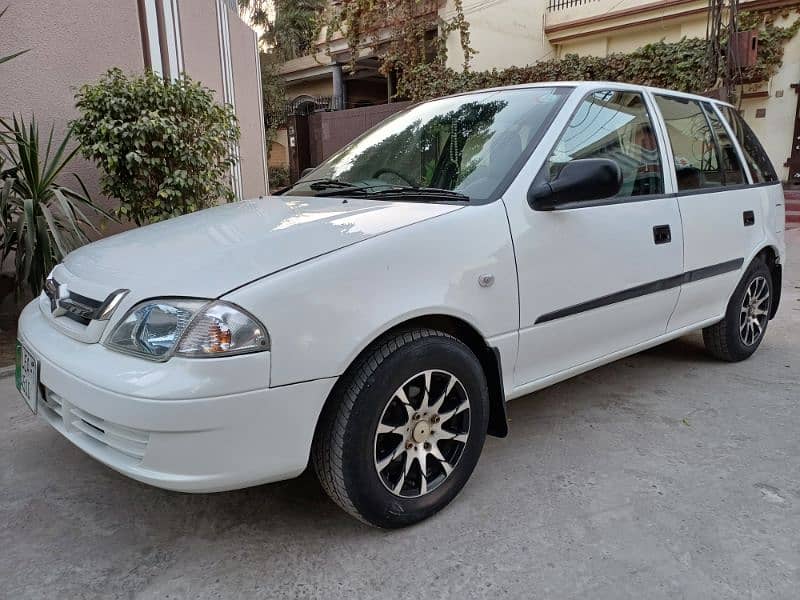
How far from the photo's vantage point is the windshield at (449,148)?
2572 mm

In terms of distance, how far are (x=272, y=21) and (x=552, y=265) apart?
2436 cm

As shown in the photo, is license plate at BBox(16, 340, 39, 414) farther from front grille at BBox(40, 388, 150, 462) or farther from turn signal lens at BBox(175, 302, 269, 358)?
turn signal lens at BBox(175, 302, 269, 358)

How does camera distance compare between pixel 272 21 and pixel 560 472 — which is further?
pixel 272 21

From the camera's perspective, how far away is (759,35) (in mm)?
11945

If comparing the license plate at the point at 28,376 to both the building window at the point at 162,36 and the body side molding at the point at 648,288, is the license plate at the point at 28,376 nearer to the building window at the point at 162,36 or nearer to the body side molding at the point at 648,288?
the body side molding at the point at 648,288

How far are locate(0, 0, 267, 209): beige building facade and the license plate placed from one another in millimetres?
3414

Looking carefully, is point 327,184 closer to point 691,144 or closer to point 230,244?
point 230,244

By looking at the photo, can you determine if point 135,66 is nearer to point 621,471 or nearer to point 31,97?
point 31,97

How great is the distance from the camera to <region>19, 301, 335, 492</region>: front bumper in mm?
1737

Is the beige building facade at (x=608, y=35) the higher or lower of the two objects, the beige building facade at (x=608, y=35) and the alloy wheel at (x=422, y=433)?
the higher

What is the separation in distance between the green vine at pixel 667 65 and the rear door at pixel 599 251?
9168 mm

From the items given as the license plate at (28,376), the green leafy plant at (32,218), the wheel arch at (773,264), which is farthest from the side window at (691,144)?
the green leafy plant at (32,218)

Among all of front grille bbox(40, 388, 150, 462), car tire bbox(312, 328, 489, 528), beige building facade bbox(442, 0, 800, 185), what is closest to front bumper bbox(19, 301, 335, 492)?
front grille bbox(40, 388, 150, 462)

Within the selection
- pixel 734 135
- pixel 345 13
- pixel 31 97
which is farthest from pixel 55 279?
pixel 345 13
